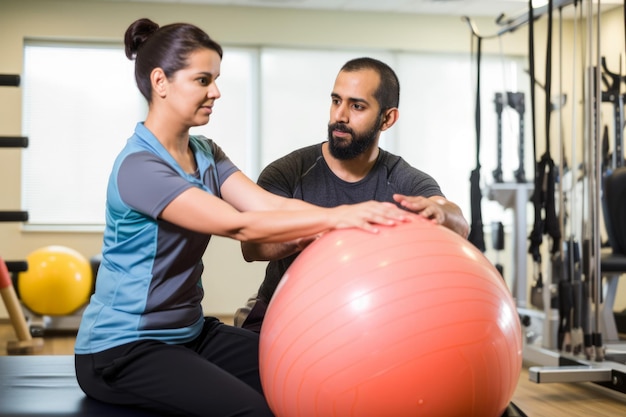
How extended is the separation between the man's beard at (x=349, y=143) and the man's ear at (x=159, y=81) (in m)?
0.70

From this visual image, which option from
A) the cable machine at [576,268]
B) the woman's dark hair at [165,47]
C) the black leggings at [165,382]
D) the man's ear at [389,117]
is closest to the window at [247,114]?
the cable machine at [576,268]

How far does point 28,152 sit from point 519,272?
3864mm

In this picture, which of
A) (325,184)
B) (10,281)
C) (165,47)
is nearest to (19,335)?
(10,281)

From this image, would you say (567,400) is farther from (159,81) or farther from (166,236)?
(159,81)

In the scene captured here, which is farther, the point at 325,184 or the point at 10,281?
the point at 10,281

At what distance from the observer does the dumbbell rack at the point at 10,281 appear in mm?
4023

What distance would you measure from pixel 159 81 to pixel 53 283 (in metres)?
3.83

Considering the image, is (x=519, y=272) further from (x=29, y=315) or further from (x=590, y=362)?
(x=29, y=315)

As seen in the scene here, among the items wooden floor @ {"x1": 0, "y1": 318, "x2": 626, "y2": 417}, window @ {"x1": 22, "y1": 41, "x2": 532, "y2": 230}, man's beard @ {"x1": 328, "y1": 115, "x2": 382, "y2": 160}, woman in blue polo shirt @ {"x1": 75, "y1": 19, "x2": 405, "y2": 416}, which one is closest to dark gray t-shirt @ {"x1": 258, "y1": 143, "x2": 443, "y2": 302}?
man's beard @ {"x1": 328, "y1": 115, "x2": 382, "y2": 160}

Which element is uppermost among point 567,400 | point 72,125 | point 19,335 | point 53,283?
point 72,125

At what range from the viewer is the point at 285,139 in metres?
6.70

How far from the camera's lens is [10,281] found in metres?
4.22

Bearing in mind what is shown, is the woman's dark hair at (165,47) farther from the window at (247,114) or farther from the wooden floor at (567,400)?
the window at (247,114)

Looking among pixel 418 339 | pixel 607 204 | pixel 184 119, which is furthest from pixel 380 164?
pixel 607 204
